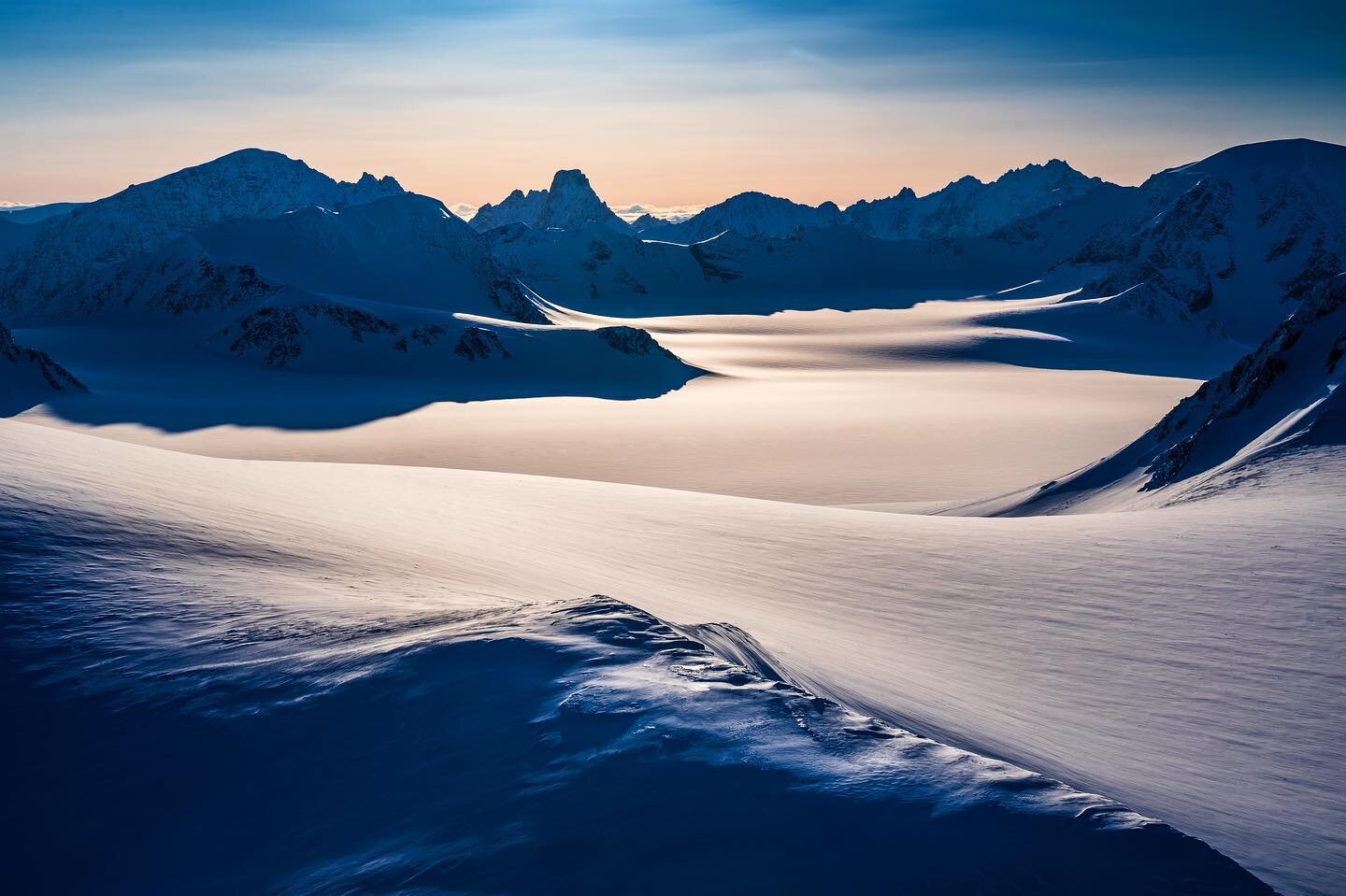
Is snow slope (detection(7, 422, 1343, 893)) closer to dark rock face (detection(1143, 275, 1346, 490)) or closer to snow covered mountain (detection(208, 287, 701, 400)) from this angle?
dark rock face (detection(1143, 275, 1346, 490))

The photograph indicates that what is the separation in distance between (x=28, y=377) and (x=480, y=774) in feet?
138

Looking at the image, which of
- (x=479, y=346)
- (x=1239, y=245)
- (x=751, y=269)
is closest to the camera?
(x=479, y=346)

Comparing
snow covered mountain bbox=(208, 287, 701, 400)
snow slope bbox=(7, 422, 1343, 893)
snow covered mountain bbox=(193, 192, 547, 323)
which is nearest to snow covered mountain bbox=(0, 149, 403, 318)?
snow covered mountain bbox=(193, 192, 547, 323)

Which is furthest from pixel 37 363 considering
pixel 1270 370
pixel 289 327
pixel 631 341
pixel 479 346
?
pixel 1270 370

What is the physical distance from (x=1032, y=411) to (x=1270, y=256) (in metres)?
100

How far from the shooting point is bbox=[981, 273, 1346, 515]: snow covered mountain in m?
12.6

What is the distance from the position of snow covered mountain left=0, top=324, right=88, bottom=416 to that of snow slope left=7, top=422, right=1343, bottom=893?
3314 centimetres

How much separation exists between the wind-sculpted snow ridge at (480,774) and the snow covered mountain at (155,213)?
268 ft

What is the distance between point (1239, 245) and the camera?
379 feet

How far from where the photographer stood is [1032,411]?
39.4 meters

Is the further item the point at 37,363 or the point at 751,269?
the point at 751,269

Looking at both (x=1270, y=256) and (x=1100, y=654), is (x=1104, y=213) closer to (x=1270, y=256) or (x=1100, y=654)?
(x=1270, y=256)

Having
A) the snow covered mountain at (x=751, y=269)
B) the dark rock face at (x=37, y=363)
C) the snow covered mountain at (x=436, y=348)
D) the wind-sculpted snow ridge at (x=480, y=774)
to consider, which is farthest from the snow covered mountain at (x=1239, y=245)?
the wind-sculpted snow ridge at (x=480, y=774)

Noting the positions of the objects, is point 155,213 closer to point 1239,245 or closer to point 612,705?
point 1239,245
